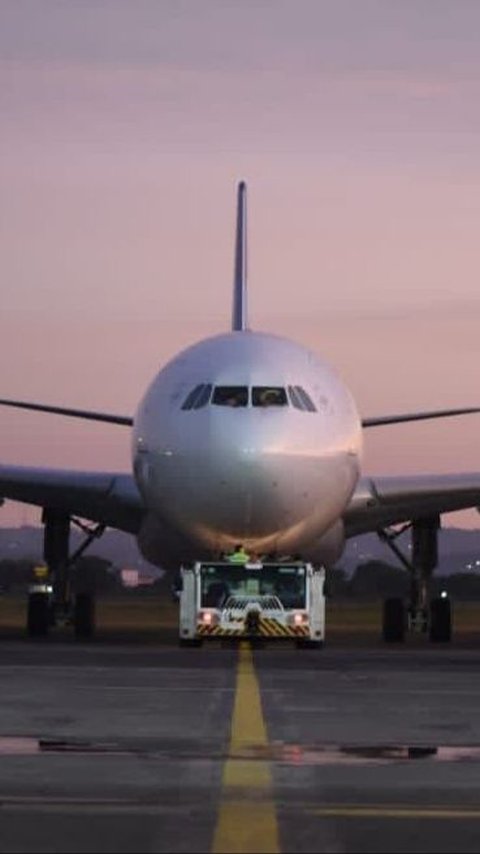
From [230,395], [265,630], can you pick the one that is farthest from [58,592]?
[265,630]

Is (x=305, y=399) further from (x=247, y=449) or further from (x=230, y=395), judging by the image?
(x=247, y=449)

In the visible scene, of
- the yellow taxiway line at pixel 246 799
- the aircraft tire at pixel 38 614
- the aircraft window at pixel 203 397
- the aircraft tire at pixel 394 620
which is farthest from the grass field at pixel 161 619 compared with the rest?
the yellow taxiway line at pixel 246 799

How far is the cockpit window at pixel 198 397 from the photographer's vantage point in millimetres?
32719

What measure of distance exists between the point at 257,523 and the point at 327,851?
77.6 feet

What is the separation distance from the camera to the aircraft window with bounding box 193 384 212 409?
32688mm

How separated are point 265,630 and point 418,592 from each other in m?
10.4

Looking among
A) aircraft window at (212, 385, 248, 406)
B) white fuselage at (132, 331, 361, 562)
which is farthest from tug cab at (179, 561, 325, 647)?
aircraft window at (212, 385, 248, 406)

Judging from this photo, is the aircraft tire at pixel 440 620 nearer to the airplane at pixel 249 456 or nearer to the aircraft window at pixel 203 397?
the airplane at pixel 249 456

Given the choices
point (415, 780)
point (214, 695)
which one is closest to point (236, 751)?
point (415, 780)

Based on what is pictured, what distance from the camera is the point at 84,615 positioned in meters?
41.1

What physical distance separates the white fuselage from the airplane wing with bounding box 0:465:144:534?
3814 mm

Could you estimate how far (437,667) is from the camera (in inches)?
1034

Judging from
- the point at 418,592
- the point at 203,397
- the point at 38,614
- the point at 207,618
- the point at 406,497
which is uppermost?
the point at 203,397

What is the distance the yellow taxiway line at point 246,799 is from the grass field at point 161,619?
2288cm
